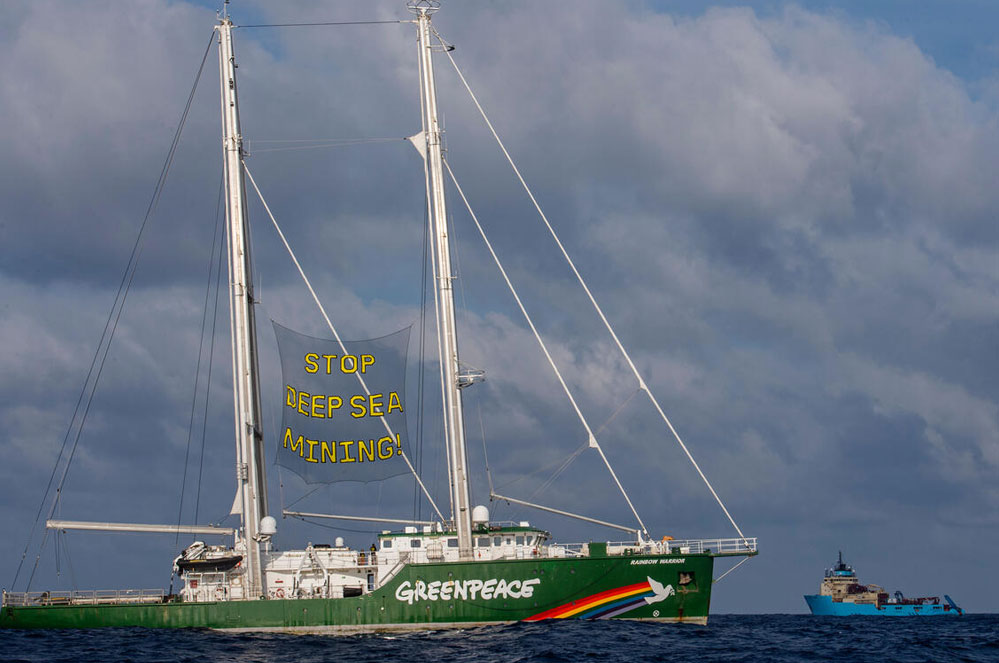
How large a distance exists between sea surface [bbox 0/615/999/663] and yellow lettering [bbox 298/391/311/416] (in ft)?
28.6

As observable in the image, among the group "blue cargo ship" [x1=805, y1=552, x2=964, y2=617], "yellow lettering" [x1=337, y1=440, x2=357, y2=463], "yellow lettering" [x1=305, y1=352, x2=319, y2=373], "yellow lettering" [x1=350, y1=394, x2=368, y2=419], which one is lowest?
"blue cargo ship" [x1=805, y1=552, x2=964, y2=617]

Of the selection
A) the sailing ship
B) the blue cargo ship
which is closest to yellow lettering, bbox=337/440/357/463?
the sailing ship

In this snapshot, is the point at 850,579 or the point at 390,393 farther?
the point at 850,579

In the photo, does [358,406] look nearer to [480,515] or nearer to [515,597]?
[480,515]

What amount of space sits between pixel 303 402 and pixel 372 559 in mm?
6866

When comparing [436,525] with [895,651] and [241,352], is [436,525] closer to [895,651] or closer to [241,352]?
[241,352]

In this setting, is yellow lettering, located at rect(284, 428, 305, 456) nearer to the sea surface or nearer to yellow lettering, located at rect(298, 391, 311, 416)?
yellow lettering, located at rect(298, 391, 311, 416)

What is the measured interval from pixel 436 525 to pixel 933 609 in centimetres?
7895

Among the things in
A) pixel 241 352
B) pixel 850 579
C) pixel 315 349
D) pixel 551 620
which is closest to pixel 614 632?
pixel 551 620

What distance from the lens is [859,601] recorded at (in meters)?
104

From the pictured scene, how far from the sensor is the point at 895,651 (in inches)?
1501

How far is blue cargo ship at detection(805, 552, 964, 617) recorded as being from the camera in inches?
4040

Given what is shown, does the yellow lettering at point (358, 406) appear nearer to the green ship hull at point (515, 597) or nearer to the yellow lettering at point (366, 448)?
the yellow lettering at point (366, 448)

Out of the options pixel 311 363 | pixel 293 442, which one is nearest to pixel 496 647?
pixel 293 442
